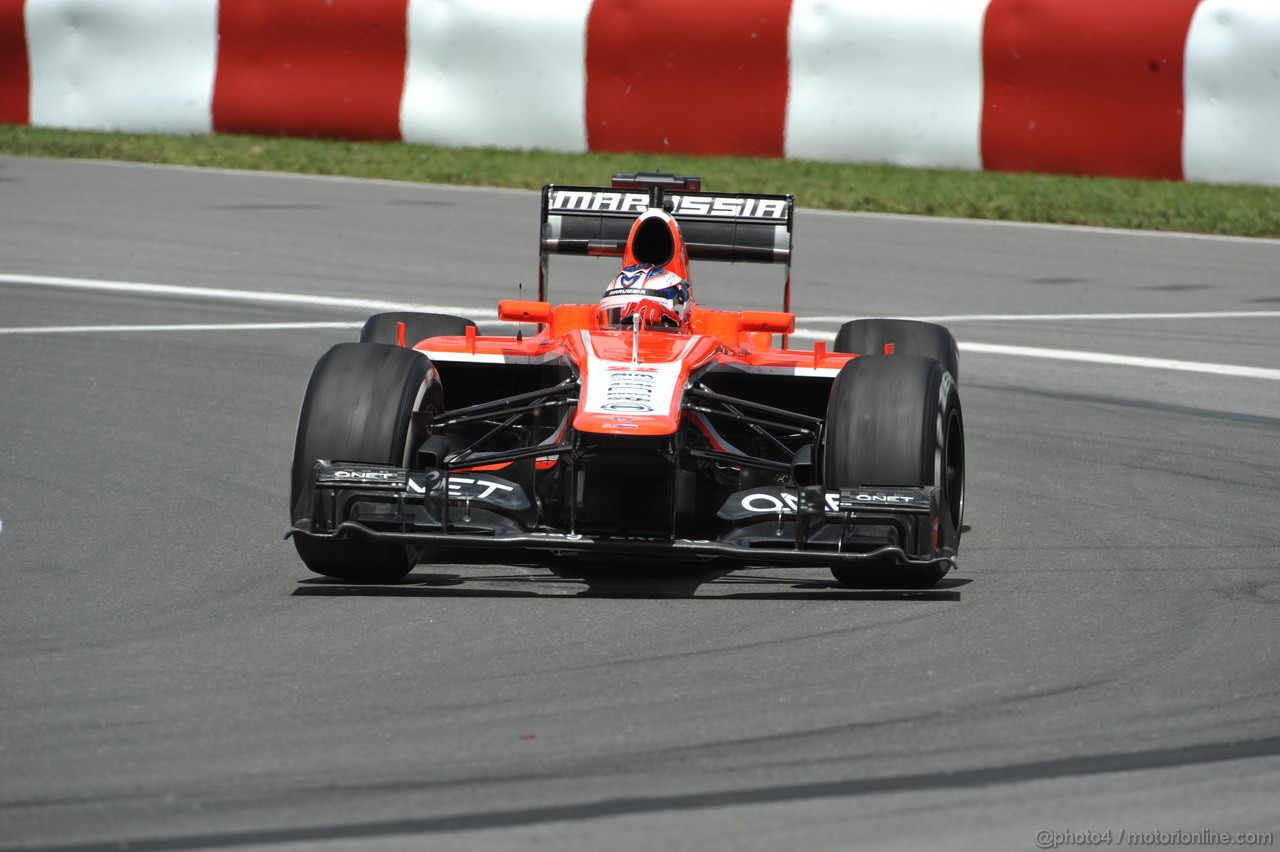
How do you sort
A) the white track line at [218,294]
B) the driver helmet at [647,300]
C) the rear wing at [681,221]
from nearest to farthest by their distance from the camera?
the driver helmet at [647,300] < the rear wing at [681,221] < the white track line at [218,294]

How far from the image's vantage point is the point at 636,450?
6895mm

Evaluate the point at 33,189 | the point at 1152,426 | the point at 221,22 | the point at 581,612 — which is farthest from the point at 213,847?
the point at 221,22

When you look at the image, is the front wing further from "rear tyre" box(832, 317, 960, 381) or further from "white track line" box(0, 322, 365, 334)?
"white track line" box(0, 322, 365, 334)

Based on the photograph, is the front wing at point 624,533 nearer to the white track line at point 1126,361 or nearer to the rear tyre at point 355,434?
the rear tyre at point 355,434

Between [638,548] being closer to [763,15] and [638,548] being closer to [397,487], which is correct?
[397,487]

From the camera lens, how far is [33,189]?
17969 mm

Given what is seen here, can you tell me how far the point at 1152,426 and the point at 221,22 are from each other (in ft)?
40.6

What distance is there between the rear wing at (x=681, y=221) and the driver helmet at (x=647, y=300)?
757mm

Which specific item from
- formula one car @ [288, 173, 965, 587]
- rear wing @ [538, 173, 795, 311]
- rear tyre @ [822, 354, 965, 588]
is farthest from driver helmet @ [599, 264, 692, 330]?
rear tyre @ [822, 354, 965, 588]

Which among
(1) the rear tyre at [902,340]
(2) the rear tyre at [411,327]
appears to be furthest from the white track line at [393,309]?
(2) the rear tyre at [411,327]

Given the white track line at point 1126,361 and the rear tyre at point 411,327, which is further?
the white track line at point 1126,361

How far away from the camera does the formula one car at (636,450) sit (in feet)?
22.4

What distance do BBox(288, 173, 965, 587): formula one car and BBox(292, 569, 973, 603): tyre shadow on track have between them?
0.26 ft

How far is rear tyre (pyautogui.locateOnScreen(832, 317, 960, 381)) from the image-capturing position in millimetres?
8781
